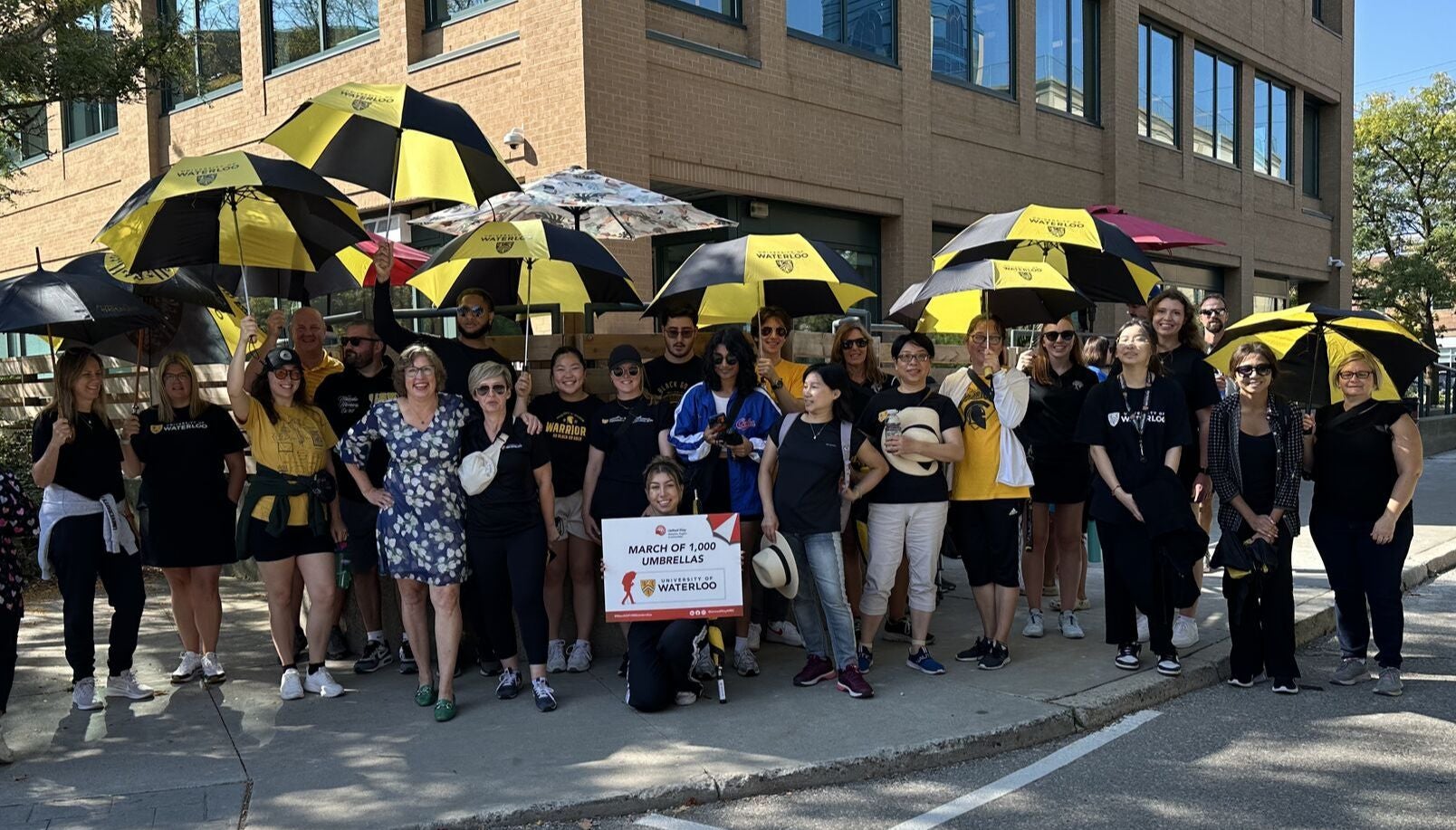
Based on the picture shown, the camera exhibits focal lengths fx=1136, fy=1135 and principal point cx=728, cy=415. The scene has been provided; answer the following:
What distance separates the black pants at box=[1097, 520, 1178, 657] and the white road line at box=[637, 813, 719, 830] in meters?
3.03

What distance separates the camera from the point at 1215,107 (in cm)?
2264

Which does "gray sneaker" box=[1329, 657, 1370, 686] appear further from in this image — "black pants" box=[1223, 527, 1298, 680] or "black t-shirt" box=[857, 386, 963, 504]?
"black t-shirt" box=[857, 386, 963, 504]

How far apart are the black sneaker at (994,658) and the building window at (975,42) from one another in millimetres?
11137

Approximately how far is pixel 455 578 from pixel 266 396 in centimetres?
154

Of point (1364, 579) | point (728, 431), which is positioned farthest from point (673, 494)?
point (1364, 579)

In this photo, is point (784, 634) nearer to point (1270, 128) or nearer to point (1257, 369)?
point (1257, 369)

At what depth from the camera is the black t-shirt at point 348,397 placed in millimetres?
6676

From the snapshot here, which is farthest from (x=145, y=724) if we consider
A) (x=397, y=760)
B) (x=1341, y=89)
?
(x=1341, y=89)

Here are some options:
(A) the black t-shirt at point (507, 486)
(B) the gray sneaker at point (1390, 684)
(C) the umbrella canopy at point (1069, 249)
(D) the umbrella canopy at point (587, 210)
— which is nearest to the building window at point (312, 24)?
(D) the umbrella canopy at point (587, 210)

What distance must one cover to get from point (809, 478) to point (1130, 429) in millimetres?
1861

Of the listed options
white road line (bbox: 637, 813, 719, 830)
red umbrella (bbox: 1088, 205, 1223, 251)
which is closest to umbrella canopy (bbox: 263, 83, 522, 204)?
white road line (bbox: 637, 813, 719, 830)

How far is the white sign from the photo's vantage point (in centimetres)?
587

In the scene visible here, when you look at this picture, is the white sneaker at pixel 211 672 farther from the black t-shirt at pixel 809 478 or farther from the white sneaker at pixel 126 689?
the black t-shirt at pixel 809 478

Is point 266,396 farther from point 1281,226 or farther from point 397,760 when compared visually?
point 1281,226
